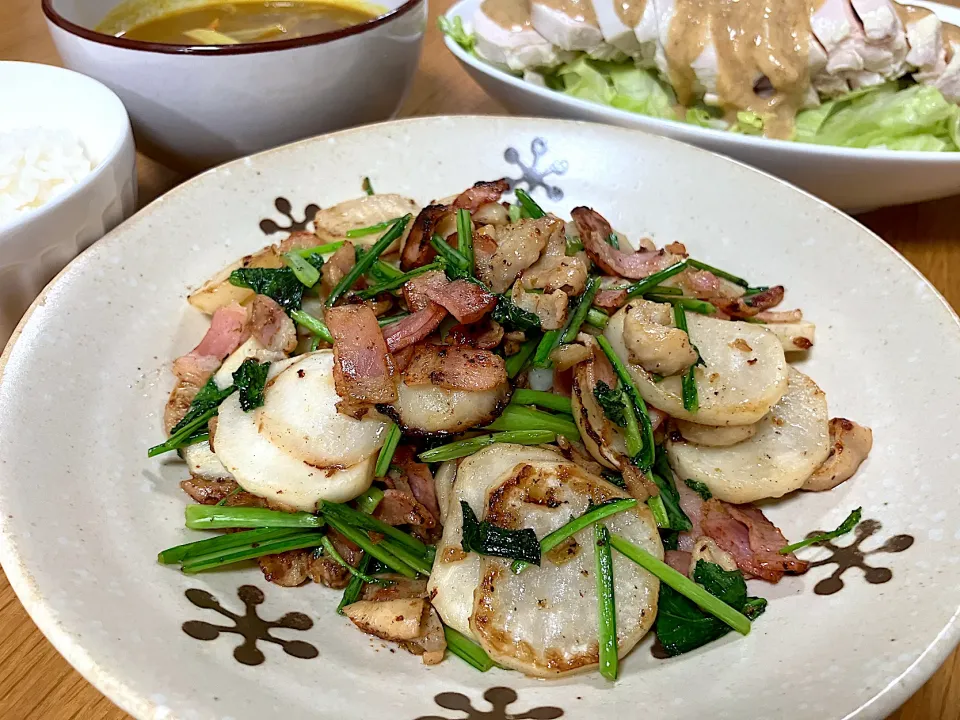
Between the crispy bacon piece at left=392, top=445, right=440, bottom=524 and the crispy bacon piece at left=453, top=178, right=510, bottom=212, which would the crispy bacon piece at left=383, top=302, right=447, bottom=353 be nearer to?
the crispy bacon piece at left=392, top=445, right=440, bottom=524

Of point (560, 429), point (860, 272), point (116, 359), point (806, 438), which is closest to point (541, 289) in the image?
point (560, 429)

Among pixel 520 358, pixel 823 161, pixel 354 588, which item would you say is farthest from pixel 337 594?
pixel 823 161

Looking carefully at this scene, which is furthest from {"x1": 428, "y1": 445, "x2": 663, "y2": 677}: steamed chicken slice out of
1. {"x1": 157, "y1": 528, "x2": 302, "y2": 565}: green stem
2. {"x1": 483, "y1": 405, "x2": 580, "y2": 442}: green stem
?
{"x1": 157, "y1": 528, "x2": 302, "y2": 565}: green stem

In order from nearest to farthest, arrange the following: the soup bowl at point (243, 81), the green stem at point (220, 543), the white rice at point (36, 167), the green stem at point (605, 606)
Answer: the green stem at point (605, 606), the green stem at point (220, 543), the white rice at point (36, 167), the soup bowl at point (243, 81)

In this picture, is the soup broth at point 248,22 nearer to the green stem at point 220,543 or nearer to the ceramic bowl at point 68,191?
the ceramic bowl at point 68,191

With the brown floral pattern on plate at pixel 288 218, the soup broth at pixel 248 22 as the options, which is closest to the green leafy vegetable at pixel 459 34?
the soup broth at pixel 248 22

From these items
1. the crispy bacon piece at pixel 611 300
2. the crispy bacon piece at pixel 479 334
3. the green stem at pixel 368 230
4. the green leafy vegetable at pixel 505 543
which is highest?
the crispy bacon piece at pixel 611 300
